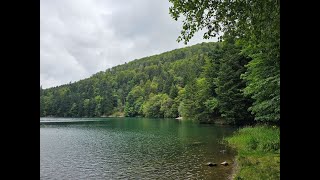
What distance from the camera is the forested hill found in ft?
132

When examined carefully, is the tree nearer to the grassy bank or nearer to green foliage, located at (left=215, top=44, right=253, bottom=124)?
the grassy bank

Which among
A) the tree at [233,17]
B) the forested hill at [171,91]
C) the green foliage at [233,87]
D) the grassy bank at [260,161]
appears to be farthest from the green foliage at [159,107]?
the tree at [233,17]

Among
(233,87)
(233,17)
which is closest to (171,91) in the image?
(233,87)

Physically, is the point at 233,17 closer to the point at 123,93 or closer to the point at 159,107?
the point at 159,107

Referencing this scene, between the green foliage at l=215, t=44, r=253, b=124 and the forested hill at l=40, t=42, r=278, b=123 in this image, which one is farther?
the forested hill at l=40, t=42, r=278, b=123

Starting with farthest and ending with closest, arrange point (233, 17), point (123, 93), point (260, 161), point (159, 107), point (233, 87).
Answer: point (123, 93) < point (159, 107) < point (233, 87) < point (260, 161) < point (233, 17)

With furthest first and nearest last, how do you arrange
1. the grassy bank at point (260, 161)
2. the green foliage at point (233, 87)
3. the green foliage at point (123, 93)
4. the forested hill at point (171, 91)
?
the green foliage at point (123, 93) < the forested hill at point (171, 91) < the green foliage at point (233, 87) < the grassy bank at point (260, 161)

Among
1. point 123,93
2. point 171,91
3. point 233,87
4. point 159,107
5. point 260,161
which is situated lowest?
point 260,161

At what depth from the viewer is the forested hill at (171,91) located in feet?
132

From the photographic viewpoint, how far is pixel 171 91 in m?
96.5

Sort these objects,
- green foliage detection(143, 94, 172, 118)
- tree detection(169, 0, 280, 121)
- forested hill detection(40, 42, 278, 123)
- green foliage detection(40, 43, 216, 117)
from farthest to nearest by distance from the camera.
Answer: green foliage detection(40, 43, 216, 117) → green foliage detection(143, 94, 172, 118) → forested hill detection(40, 42, 278, 123) → tree detection(169, 0, 280, 121)

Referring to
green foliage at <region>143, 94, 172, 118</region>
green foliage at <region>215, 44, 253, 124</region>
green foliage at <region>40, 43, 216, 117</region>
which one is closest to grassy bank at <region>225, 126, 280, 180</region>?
green foliage at <region>215, 44, 253, 124</region>

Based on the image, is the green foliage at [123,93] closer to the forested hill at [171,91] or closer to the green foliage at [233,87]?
the forested hill at [171,91]
